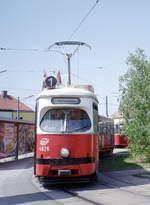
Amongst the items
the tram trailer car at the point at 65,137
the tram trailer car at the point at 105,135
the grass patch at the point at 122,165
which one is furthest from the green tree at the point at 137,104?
the tram trailer car at the point at 65,137

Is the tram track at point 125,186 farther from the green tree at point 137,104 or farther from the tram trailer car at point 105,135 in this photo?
the tram trailer car at point 105,135

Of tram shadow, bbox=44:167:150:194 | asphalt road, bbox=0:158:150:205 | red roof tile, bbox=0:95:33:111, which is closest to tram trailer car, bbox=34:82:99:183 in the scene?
tram shadow, bbox=44:167:150:194

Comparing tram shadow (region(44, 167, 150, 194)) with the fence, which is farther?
the fence

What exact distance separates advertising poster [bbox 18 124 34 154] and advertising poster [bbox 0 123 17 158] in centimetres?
122

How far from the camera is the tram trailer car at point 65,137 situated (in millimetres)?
9367

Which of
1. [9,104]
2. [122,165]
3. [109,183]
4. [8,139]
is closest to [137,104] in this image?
[122,165]

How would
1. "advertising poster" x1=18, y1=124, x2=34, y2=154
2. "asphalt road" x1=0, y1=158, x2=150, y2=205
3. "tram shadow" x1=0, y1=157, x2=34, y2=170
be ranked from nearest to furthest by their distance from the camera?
"asphalt road" x1=0, y1=158, x2=150, y2=205
"tram shadow" x1=0, y1=157, x2=34, y2=170
"advertising poster" x1=18, y1=124, x2=34, y2=154

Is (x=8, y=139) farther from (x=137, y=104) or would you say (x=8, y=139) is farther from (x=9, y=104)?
(x=9, y=104)

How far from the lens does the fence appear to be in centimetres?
2014

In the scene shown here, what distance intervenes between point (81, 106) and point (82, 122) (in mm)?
507

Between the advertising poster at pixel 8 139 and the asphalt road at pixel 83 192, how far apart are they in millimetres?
8365

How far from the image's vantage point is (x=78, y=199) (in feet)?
26.2

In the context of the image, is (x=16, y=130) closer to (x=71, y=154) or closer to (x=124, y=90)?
(x=124, y=90)

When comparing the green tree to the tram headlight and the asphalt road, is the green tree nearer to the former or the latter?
the asphalt road
